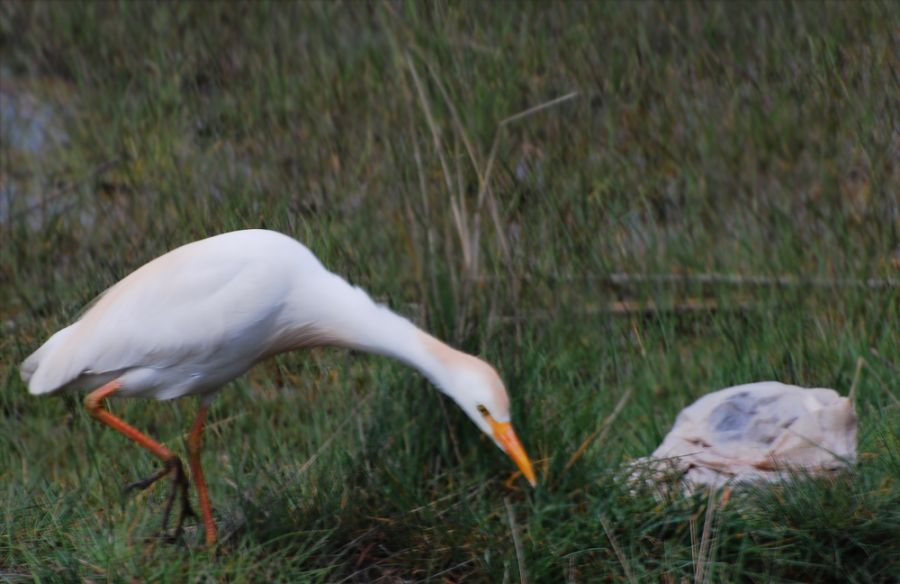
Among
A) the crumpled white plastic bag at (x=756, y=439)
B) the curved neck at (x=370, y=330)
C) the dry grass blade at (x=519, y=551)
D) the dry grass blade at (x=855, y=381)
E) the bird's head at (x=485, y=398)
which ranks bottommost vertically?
the dry grass blade at (x=855, y=381)

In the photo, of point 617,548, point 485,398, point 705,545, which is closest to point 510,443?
point 485,398

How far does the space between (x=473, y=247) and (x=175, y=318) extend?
84 centimetres

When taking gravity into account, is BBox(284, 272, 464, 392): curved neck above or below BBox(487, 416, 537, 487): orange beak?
above

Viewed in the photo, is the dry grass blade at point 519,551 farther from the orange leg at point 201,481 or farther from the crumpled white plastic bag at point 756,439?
the orange leg at point 201,481

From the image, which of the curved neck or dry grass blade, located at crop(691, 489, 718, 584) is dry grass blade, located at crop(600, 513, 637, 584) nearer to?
dry grass blade, located at crop(691, 489, 718, 584)

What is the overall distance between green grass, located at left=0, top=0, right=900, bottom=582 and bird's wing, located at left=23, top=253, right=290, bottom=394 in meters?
0.40

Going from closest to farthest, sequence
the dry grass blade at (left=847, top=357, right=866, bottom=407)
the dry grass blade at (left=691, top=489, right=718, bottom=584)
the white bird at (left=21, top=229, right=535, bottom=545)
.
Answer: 1. the dry grass blade at (left=691, top=489, right=718, bottom=584)
2. the white bird at (left=21, top=229, right=535, bottom=545)
3. the dry grass blade at (left=847, top=357, right=866, bottom=407)

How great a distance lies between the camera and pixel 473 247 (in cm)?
359

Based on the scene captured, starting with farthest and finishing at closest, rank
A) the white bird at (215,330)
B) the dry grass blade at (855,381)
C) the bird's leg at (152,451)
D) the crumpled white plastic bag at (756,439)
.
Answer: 1. the dry grass blade at (855,381)
2. the crumpled white plastic bag at (756,439)
3. the bird's leg at (152,451)
4. the white bird at (215,330)

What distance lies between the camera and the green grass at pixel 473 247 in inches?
127

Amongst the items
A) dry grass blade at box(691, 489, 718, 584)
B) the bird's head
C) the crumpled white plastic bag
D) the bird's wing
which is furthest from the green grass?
the bird's wing

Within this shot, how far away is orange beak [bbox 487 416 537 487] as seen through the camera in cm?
306

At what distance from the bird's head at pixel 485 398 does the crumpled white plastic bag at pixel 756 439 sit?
445mm

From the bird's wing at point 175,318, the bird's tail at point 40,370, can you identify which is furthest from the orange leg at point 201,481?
the bird's tail at point 40,370
